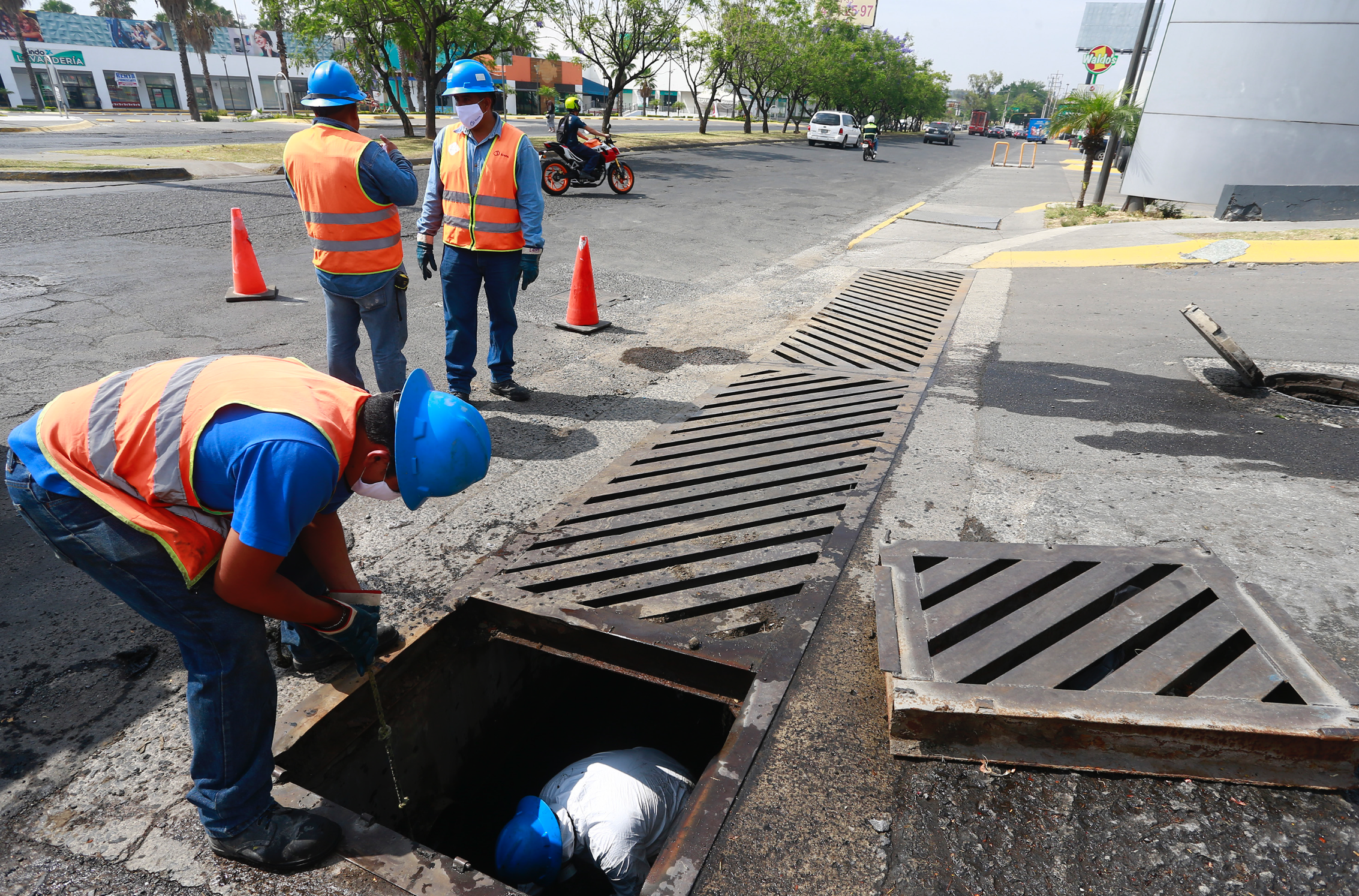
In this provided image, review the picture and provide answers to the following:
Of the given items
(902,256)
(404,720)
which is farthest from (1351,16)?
(404,720)

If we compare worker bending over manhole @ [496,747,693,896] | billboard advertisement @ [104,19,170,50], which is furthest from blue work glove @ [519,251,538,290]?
billboard advertisement @ [104,19,170,50]

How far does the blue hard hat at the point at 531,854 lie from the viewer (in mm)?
2391

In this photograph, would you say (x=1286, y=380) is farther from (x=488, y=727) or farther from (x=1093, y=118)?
(x=1093, y=118)

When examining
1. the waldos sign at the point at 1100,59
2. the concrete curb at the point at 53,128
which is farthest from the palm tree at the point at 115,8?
the waldos sign at the point at 1100,59

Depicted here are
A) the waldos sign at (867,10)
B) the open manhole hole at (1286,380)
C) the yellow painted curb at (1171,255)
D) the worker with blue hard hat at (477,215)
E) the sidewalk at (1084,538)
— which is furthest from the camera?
the waldos sign at (867,10)

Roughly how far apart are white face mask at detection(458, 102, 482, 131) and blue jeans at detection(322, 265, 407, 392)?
974 millimetres

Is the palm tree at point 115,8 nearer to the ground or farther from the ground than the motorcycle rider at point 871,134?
farther from the ground

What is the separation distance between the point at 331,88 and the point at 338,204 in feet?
1.89

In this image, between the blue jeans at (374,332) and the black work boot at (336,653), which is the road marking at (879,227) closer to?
the blue jeans at (374,332)

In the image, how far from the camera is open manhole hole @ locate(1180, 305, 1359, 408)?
16.4ft

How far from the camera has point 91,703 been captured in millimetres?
2404

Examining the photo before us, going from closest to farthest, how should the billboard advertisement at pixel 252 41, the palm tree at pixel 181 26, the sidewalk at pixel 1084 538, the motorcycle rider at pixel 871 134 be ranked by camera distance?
the sidewalk at pixel 1084 538 → the palm tree at pixel 181 26 → the motorcycle rider at pixel 871 134 → the billboard advertisement at pixel 252 41

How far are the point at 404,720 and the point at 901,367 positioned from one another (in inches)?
166

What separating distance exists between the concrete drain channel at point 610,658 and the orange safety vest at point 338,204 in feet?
5.73
